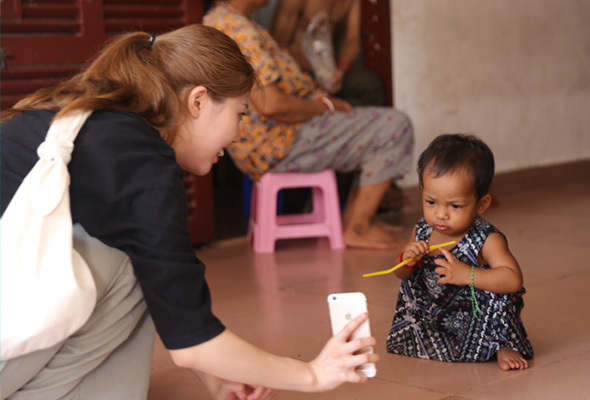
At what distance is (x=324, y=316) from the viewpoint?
254 cm

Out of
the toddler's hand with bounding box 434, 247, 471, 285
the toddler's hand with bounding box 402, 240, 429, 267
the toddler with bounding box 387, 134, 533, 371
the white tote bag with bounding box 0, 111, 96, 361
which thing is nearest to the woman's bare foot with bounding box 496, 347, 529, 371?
the toddler with bounding box 387, 134, 533, 371

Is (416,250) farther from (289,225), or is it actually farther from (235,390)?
(289,225)

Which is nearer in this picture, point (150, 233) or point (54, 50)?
point (150, 233)

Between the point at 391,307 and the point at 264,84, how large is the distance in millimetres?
1325

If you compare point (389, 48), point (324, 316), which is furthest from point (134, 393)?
point (389, 48)

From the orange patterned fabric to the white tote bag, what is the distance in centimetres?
230

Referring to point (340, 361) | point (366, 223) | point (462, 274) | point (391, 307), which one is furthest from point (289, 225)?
point (340, 361)

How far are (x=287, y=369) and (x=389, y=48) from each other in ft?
11.7

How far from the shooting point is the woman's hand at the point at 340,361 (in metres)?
1.30

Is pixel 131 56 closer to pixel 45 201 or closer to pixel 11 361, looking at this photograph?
pixel 45 201

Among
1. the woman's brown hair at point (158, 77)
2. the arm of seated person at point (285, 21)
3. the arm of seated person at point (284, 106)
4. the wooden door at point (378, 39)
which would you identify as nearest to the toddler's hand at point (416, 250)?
the woman's brown hair at point (158, 77)

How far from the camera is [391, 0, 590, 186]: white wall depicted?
476 cm

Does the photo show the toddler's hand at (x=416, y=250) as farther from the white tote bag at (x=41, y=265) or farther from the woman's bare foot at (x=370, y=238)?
the woman's bare foot at (x=370, y=238)

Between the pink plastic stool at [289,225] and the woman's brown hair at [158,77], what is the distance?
2.17 metres
